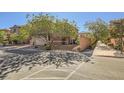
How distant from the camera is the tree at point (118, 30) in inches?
237

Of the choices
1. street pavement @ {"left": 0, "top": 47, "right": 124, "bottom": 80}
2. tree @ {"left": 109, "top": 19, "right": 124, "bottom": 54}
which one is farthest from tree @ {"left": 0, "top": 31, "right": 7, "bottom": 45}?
tree @ {"left": 109, "top": 19, "right": 124, "bottom": 54}

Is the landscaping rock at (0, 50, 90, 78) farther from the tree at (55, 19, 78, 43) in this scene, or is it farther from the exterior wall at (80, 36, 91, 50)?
the tree at (55, 19, 78, 43)

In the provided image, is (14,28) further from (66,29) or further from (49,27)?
(66,29)

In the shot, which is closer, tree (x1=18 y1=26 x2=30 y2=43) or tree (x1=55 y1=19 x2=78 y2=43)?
tree (x1=55 y1=19 x2=78 y2=43)

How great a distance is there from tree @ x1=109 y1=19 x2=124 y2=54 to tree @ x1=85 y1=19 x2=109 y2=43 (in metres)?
0.15

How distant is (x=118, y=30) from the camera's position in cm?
628

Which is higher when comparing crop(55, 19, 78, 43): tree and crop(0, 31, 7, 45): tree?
crop(55, 19, 78, 43): tree

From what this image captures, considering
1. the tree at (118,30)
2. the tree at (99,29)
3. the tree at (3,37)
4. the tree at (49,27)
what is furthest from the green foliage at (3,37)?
the tree at (118,30)

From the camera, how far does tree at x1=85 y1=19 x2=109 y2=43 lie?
595 centimetres

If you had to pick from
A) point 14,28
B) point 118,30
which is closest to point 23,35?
point 14,28

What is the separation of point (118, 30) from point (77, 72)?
1.57m
